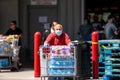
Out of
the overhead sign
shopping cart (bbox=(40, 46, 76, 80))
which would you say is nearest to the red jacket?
shopping cart (bbox=(40, 46, 76, 80))

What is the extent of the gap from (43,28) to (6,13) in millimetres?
1812

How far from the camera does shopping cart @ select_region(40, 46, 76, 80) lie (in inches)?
468

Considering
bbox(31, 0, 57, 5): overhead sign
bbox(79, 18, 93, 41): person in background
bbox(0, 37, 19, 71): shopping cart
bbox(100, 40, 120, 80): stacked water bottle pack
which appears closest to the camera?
bbox(100, 40, 120, 80): stacked water bottle pack

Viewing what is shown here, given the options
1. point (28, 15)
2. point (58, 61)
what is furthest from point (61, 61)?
point (28, 15)

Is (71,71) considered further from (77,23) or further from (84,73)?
(77,23)

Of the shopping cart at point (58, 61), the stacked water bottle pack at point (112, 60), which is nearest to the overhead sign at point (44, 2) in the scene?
the stacked water bottle pack at point (112, 60)

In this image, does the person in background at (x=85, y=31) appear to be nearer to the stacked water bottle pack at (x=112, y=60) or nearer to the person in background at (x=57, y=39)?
the stacked water bottle pack at (x=112, y=60)

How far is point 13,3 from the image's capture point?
20203 mm

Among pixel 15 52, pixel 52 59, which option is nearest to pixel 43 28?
pixel 15 52

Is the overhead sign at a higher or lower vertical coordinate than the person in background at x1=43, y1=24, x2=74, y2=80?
higher

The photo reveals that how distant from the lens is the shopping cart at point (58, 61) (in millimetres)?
11891

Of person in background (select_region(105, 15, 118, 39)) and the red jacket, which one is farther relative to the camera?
person in background (select_region(105, 15, 118, 39))

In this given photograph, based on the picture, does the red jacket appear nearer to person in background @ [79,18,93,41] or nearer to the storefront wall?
person in background @ [79,18,93,41]

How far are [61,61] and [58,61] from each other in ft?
0.26
